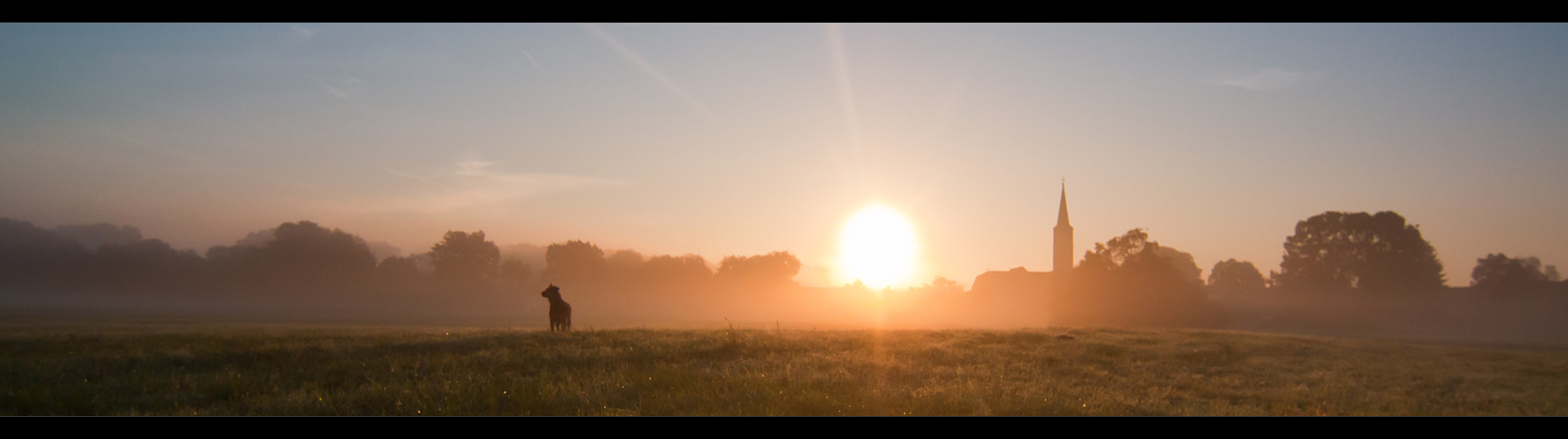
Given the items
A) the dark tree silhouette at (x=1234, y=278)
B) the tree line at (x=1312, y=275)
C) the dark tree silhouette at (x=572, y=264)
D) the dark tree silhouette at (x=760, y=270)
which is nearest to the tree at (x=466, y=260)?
the dark tree silhouette at (x=572, y=264)

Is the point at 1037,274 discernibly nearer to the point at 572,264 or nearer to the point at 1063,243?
the point at 1063,243

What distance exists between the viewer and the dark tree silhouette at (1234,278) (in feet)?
274

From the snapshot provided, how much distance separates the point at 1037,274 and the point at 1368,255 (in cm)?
5250

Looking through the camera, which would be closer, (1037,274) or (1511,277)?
(1511,277)

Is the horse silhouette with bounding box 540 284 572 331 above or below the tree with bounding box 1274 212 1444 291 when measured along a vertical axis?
below

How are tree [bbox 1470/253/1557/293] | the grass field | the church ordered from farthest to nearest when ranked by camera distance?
1. the church
2. tree [bbox 1470/253/1557/293]
3. the grass field

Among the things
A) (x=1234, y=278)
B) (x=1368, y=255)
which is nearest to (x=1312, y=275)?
(x=1368, y=255)

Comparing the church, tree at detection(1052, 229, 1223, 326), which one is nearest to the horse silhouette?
tree at detection(1052, 229, 1223, 326)

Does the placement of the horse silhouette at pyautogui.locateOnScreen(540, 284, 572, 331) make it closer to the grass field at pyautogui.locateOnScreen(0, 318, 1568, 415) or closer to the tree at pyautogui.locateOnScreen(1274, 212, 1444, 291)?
the grass field at pyautogui.locateOnScreen(0, 318, 1568, 415)

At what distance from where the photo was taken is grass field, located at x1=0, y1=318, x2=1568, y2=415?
10539 mm

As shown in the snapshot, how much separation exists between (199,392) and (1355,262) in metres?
80.6

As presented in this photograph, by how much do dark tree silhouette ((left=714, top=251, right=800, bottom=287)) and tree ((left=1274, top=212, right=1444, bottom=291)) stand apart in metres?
62.3

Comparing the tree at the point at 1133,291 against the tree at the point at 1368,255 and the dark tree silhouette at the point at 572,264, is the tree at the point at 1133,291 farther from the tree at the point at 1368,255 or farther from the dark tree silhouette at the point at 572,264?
the dark tree silhouette at the point at 572,264

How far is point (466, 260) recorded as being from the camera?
86250mm
